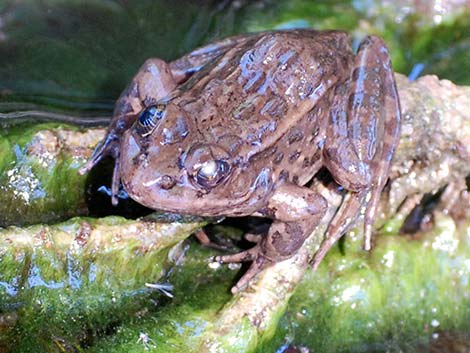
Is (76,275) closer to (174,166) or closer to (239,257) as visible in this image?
(174,166)

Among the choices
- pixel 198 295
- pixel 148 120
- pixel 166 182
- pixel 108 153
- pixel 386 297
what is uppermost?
pixel 148 120

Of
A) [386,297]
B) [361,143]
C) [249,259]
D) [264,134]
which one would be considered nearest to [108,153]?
[264,134]

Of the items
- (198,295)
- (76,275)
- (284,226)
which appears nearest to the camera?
(76,275)

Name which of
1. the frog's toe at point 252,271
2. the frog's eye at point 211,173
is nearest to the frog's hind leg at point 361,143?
the frog's toe at point 252,271

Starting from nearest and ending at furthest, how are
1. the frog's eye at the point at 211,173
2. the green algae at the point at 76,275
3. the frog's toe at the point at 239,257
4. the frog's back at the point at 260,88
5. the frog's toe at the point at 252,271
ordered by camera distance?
the green algae at the point at 76,275, the frog's eye at the point at 211,173, the frog's back at the point at 260,88, the frog's toe at the point at 252,271, the frog's toe at the point at 239,257

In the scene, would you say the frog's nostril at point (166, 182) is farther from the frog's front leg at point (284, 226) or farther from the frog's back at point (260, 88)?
the frog's front leg at point (284, 226)

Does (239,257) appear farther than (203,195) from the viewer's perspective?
Yes
